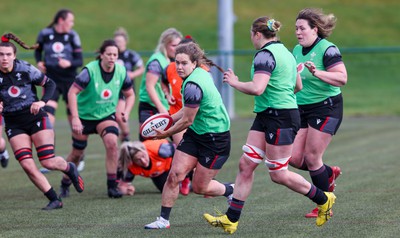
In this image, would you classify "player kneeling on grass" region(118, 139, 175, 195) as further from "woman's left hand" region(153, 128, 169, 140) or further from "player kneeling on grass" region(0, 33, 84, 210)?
"woman's left hand" region(153, 128, 169, 140)

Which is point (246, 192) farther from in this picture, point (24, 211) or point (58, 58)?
point (58, 58)

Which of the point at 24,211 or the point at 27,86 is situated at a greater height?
the point at 27,86

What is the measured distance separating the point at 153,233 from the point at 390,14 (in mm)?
36754

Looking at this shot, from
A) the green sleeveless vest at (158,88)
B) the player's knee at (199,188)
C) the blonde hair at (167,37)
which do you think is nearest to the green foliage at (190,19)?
the green sleeveless vest at (158,88)

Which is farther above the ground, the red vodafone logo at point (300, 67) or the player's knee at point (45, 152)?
the red vodafone logo at point (300, 67)

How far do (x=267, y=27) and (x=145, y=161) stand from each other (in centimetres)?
312

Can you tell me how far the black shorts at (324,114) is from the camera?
858 centimetres

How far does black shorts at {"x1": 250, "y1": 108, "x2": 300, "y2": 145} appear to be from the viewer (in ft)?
25.1

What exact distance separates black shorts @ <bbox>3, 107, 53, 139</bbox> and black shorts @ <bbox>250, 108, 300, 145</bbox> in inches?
105

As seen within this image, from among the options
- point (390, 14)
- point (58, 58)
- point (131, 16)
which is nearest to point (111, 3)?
point (131, 16)

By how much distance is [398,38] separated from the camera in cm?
3925

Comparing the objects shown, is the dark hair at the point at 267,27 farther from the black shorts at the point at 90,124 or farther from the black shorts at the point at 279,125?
the black shorts at the point at 90,124

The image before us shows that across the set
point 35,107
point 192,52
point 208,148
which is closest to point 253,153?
point 208,148

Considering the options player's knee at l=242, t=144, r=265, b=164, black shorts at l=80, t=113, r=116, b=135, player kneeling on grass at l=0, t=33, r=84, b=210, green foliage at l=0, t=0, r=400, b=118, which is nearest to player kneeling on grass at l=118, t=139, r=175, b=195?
black shorts at l=80, t=113, r=116, b=135
